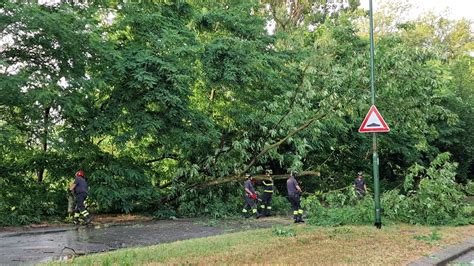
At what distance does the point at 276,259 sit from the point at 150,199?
9.86 m

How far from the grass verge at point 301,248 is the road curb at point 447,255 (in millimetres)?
177

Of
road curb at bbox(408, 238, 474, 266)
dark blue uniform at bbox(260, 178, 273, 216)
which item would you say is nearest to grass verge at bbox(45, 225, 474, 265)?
road curb at bbox(408, 238, 474, 266)

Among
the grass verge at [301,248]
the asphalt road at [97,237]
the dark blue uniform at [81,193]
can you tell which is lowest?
the asphalt road at [97,237]

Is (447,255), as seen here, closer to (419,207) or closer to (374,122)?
(374,122)

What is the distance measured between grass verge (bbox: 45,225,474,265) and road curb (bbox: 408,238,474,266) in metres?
0.18

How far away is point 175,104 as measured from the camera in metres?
15.5

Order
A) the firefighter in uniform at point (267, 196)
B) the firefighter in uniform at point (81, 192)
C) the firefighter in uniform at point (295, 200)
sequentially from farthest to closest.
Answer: the firefighter in uniform at point (267, 196), the firefighter in uniform at point (295, 200), the firefighter in uniform at point (81, 192)

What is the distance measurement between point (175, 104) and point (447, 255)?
31.3 feet

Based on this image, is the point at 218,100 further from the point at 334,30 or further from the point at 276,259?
the point at 276,259

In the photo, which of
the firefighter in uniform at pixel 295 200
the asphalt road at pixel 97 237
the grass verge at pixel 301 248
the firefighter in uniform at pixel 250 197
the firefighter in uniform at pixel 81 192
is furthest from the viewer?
the firefighter in uniform at pixel 250 197

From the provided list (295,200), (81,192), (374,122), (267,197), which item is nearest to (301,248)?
(374,122)

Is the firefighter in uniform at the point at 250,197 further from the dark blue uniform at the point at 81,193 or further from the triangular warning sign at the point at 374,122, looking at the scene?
the triangular warning sign at the point at 374,122

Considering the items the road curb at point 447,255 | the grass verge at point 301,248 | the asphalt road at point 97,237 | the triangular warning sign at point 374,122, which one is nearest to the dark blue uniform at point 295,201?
the asphalt road at point 97,237

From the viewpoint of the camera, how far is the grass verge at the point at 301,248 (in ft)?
25.2
